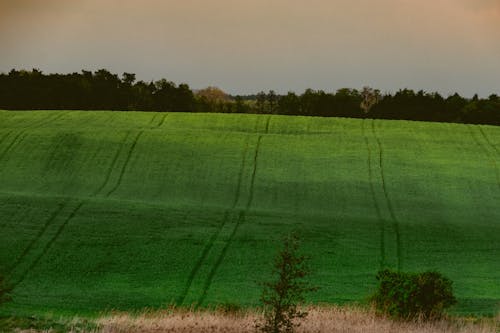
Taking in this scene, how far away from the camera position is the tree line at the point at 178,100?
96.5 meters

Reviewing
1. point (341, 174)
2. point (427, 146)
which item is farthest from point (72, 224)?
point (427, 146)

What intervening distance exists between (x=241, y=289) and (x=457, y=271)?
9366 millimetres

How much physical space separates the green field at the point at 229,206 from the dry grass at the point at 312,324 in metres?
5.08

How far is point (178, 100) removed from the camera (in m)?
104

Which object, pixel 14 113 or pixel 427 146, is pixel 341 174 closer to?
pixel 427 146

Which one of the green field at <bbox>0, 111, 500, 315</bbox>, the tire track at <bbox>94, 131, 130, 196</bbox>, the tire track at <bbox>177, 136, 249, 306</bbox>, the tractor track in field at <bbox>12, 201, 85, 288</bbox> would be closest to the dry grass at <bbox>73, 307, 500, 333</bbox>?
the green field at <bbox>0, 111, 500, 315</bbox>

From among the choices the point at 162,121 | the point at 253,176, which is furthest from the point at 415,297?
the point at 162,121

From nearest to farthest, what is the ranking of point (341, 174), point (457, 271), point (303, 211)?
point (457, 271) < point (303, 211) < point (341, 174)

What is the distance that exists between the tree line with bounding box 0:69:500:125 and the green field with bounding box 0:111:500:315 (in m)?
23.3

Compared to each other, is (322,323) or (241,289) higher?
(322,323)

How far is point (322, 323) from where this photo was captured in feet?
67.0

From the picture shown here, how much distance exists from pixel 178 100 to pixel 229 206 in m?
59.5

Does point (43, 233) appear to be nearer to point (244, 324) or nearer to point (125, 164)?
point (125, 164)

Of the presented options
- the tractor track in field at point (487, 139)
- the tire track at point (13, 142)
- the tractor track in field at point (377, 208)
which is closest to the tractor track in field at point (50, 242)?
the tractor track in field at point (377, 208)
